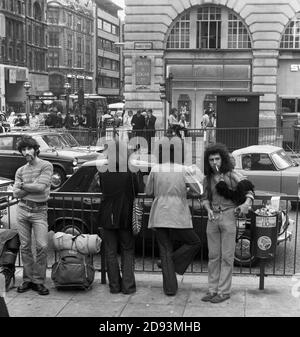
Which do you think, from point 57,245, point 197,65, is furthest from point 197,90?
point 57,245

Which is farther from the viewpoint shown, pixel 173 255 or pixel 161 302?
pixel 173 255

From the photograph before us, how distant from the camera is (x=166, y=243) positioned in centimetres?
672

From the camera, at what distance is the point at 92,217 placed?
8.30m

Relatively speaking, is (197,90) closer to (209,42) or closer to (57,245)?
(209,42)

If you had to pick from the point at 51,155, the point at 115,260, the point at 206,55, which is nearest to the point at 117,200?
the point at 115,260

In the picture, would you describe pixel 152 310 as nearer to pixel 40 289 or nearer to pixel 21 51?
pixel 40 289

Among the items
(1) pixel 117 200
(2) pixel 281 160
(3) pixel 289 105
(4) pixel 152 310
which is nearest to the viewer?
(4) pixel 152 310

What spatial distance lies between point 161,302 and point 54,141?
11.8 metres

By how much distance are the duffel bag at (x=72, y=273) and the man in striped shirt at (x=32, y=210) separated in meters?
0.18

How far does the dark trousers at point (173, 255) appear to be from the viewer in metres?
6.66

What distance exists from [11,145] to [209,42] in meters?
17.6

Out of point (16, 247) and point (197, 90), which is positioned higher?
point (197, 90)

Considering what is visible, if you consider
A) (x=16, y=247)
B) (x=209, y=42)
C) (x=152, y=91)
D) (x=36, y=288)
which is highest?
(x=209, y=42)

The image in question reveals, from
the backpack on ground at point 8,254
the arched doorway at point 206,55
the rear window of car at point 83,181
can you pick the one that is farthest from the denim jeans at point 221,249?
the arched doorway at point 206,55
